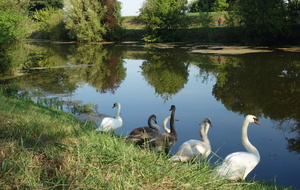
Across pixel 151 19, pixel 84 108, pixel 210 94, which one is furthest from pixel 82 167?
pixel 151 19

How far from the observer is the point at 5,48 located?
19219mm

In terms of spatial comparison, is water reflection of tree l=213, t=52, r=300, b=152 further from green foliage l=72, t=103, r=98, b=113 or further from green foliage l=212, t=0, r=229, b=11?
green foliage l=212, t=0, r=229, b=11

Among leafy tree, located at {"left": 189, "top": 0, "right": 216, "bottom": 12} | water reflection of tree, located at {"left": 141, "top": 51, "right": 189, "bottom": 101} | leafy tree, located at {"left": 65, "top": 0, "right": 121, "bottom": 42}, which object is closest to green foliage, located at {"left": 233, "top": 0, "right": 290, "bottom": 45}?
water reflection of tree, located at {"left": 141, "top": 51, "right": 189, "bottom": 101}

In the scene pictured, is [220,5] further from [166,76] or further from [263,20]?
[166,76]

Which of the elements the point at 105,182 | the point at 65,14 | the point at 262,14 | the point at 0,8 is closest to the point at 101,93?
the point at 0,8

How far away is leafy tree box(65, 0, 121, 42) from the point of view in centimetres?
5144

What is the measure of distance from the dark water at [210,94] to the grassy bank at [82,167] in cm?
141

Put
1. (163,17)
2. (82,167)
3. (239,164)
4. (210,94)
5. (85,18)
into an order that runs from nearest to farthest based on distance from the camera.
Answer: (82,167), (239,164), (210,94), (163,17), (85,18)

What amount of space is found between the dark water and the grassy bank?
141 cm

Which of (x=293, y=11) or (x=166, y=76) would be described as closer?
(x=166, y=76)

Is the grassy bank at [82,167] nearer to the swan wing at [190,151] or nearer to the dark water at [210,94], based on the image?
the dark water at [210,94]

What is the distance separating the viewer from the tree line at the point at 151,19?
21.3 m

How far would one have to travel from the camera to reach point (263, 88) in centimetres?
1535

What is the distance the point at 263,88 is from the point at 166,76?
602cm
